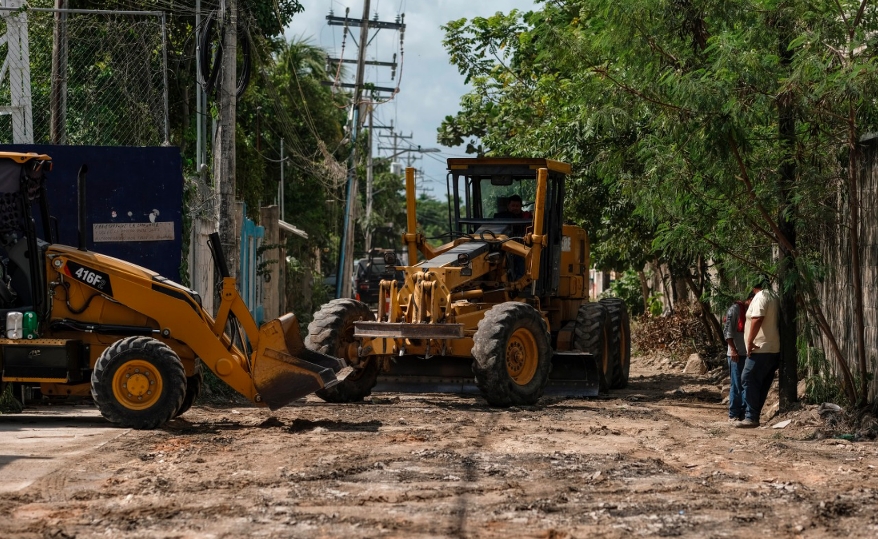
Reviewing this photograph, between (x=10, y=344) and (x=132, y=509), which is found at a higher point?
(x=10, y=344)

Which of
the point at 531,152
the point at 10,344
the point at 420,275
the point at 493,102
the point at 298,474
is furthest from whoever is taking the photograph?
the point at 493,102

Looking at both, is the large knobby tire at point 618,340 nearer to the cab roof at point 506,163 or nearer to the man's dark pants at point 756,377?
the cab roof at point 506,163

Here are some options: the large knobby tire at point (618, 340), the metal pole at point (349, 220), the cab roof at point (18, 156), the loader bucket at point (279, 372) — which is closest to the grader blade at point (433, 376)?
the large knobby tire at point (618, 340)

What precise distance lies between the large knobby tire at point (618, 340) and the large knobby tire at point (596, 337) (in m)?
0.18

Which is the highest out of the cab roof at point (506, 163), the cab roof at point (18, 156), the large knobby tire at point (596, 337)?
the cab roof at point (506, 163)

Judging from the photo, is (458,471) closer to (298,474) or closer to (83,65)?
(298,474)

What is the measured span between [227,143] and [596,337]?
18.8ft

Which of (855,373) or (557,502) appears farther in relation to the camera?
(855,373)

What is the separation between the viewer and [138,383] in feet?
38.1

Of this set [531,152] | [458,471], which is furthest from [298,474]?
[531,152]

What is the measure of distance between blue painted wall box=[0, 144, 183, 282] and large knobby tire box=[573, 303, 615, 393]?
5.50 metres

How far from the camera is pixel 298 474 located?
904 cm

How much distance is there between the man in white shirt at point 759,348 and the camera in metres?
13.3

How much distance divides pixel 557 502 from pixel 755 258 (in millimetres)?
6534
